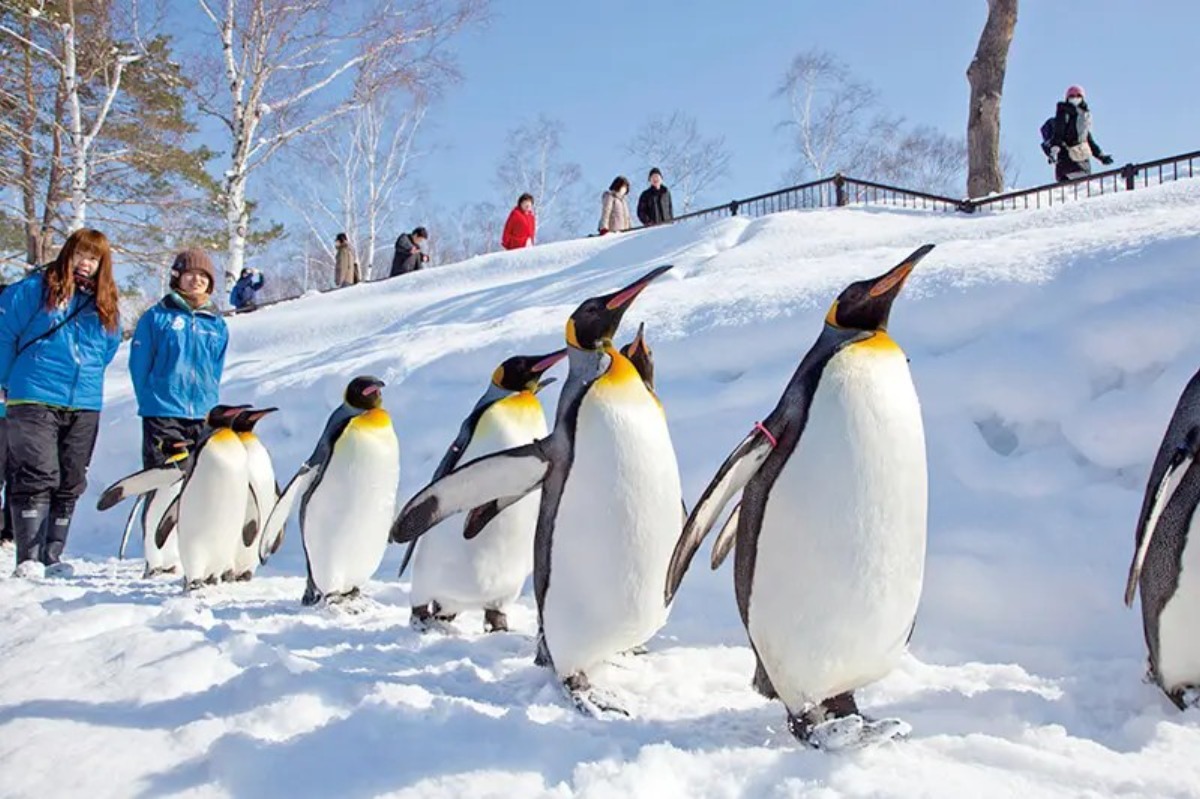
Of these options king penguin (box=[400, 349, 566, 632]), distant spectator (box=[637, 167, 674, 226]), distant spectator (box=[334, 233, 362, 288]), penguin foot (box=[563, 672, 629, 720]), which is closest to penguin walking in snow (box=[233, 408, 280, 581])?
king penguin (box=[400, 349, 566, 632])

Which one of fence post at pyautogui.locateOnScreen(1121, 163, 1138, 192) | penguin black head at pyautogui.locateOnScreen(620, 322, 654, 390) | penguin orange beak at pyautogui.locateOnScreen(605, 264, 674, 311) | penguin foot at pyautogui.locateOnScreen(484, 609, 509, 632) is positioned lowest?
penguin foot at pyautogui.locateOnScreen(484, 609, 509, 632)

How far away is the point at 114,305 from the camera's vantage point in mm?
3725

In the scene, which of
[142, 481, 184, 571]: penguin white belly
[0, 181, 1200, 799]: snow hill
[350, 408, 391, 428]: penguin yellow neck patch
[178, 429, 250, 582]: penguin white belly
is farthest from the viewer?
[142, 481, 184, 571]: penguin white belly

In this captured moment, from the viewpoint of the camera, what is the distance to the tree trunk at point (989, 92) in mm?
10289

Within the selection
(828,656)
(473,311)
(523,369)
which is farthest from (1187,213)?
(473,311)

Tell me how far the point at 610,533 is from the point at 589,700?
0.38 meters

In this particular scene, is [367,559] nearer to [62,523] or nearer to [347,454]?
[347,454]

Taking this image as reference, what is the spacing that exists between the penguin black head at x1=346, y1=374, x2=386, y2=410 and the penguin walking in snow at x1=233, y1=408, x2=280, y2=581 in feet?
2.34

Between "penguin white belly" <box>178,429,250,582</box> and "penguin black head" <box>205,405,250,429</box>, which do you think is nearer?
"penguin white belly" <box>178,429,250,582</box>

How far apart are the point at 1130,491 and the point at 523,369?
197cm

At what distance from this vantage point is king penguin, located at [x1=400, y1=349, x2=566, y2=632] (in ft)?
9.20

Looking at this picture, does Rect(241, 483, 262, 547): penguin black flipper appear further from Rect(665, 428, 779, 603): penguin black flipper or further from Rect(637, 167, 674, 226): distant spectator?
Rect(637, 167, 674, 226): distant spectator

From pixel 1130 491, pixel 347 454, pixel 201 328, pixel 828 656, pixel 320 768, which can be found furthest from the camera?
pixel 201 328

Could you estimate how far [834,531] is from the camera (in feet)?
5.64
